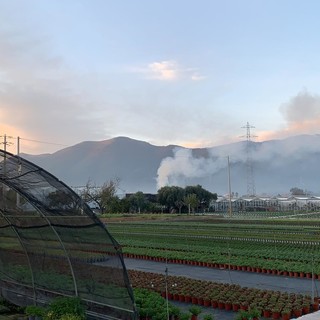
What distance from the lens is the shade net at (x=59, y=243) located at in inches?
328

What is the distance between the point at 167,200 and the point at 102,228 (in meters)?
84.0

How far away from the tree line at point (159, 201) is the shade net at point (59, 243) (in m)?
73.2

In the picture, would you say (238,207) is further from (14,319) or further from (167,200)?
(14,319)

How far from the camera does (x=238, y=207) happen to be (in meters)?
139

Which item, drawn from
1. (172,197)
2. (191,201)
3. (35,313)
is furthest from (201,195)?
(35,313)

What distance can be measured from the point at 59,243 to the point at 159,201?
83.9 metres

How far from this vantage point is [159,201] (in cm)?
9350

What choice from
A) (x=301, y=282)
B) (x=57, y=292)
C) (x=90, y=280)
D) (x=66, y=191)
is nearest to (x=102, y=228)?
(x=66, y=191)

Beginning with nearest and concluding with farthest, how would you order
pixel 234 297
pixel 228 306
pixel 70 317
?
pixel 70 317
pixel 228 306
pixel 234 297

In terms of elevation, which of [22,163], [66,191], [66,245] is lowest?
[66,245]

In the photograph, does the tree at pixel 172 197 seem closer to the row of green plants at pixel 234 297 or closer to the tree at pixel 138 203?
the tree at pixel 138 203

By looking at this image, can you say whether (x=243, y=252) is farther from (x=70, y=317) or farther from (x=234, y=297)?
(x=70, y=317)

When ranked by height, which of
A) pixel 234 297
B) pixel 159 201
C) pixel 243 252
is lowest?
pixel 234 297

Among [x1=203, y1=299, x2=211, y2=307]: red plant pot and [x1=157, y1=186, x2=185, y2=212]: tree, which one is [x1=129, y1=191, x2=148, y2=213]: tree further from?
[x1=203, y1=299, x2=211, y2=307]: red plant pot
